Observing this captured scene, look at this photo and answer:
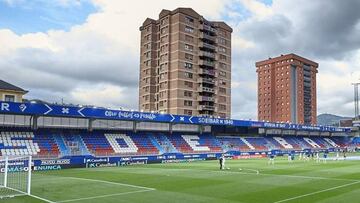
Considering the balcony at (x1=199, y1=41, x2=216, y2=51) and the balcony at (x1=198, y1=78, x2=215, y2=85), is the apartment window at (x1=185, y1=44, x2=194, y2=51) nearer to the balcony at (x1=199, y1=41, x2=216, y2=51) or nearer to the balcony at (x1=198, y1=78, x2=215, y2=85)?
the balcony at (x1=199, y1=41, x2=216, y2=51)

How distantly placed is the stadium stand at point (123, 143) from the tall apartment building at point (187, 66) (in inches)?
1009

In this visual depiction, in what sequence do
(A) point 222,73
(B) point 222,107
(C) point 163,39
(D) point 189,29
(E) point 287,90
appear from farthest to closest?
1. (E) point 287,90
2. (A) point 222,73
3. (B) point 222,107
4. (C) point 163,39
5. (D) point 189,29

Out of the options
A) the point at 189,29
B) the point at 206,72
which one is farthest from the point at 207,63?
the point at 189,29

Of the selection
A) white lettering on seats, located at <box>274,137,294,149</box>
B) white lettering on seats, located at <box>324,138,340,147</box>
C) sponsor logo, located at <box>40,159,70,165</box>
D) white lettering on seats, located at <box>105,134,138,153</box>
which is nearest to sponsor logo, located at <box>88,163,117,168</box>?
sponsor logo, located at <box>40,159,70,165</box>

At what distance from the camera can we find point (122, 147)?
2467 inches

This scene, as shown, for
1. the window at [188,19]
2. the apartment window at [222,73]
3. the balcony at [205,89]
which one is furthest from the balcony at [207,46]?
the balcony at [205,89]

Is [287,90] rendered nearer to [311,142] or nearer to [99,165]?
[311,142]

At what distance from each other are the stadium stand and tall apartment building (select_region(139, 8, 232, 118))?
25638 millimetres

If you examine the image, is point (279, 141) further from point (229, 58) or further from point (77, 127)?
point (77, 127)

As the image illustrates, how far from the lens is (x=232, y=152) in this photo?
78375mm

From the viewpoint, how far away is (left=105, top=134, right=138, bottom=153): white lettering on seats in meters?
61.7

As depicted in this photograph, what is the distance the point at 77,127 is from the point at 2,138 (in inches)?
496

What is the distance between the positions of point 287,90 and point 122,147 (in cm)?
12526

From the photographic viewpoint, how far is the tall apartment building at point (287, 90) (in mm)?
172375
